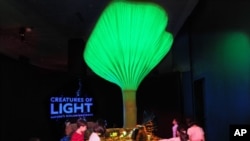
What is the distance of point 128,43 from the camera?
3.05 metres

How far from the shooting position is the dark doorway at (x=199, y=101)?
630 cm

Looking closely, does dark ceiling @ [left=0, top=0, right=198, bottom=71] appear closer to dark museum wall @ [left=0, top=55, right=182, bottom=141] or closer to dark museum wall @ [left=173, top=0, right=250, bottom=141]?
dark museum wall @ [left=173, top=0, right=250, bottom=141]

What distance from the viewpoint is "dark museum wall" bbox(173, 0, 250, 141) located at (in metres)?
5.02

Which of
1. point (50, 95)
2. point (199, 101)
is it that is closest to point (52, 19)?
point (50, 95)

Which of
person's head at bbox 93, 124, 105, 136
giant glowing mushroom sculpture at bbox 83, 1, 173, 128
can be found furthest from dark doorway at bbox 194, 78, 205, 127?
person's head at bbox 93, 124, 105, 136

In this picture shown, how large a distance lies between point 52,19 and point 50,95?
1481mm

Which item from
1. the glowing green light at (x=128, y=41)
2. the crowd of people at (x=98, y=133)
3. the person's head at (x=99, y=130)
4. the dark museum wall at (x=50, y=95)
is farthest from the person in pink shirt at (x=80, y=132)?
the dark museum wall at (x=50, y=95)

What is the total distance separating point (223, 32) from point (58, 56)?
6812mm

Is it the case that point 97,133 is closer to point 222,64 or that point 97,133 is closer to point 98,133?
point 98,133

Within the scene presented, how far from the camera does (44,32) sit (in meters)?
7.57

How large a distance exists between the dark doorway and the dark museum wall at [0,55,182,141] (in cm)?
154

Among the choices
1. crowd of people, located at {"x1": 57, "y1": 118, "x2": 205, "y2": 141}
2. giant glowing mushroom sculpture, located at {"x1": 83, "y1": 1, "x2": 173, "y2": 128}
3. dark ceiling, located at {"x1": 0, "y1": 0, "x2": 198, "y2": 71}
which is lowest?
crowd of people, located at {"x1": 57, "y1": 118, "x2": 205, "y2": 141}

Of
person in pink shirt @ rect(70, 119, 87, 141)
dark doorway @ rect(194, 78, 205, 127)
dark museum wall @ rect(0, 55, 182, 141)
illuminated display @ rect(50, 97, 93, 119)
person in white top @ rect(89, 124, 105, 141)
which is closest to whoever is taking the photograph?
person in white top @ rect(89, 124, 105, 141)

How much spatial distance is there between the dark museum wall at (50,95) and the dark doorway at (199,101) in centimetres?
154
